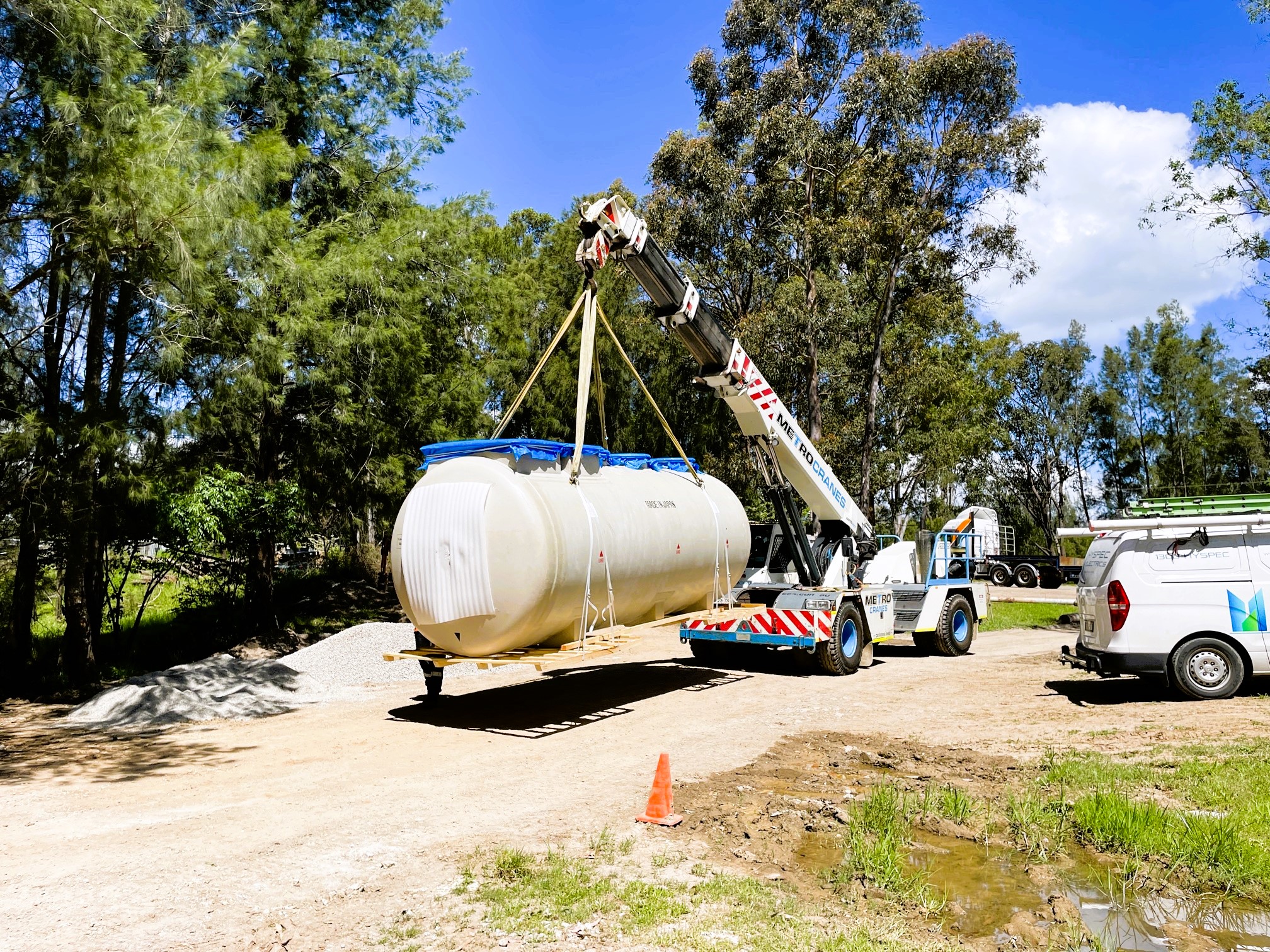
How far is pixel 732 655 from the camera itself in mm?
16531

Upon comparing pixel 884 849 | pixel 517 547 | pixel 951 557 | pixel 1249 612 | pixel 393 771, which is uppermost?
pixel 517 547

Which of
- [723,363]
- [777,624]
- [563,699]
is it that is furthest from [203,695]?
[723,363]

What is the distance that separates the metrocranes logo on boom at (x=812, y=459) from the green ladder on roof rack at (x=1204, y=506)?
5.69 m

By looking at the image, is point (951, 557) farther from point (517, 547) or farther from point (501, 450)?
point (517, 547)

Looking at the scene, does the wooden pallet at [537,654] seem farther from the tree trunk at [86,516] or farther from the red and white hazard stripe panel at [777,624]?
the tree trunk at [86,516]

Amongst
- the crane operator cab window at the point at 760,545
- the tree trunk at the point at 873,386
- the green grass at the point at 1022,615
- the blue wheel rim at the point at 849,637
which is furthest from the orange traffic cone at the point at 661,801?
the tree trunk at the point at 873,386

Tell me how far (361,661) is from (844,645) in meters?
8.57

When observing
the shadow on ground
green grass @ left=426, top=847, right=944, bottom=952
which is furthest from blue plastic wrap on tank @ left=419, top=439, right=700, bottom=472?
green grass @ left=426, top=847, right=944, bottom=952

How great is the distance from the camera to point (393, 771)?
30.1ft

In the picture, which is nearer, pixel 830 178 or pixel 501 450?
pixel 501 450

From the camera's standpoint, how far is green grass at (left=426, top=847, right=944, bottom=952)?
4.93 metres

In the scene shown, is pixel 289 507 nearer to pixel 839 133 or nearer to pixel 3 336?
pixel 3 336

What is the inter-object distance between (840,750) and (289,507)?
12.8m

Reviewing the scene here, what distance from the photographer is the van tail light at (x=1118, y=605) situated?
10992 mm
